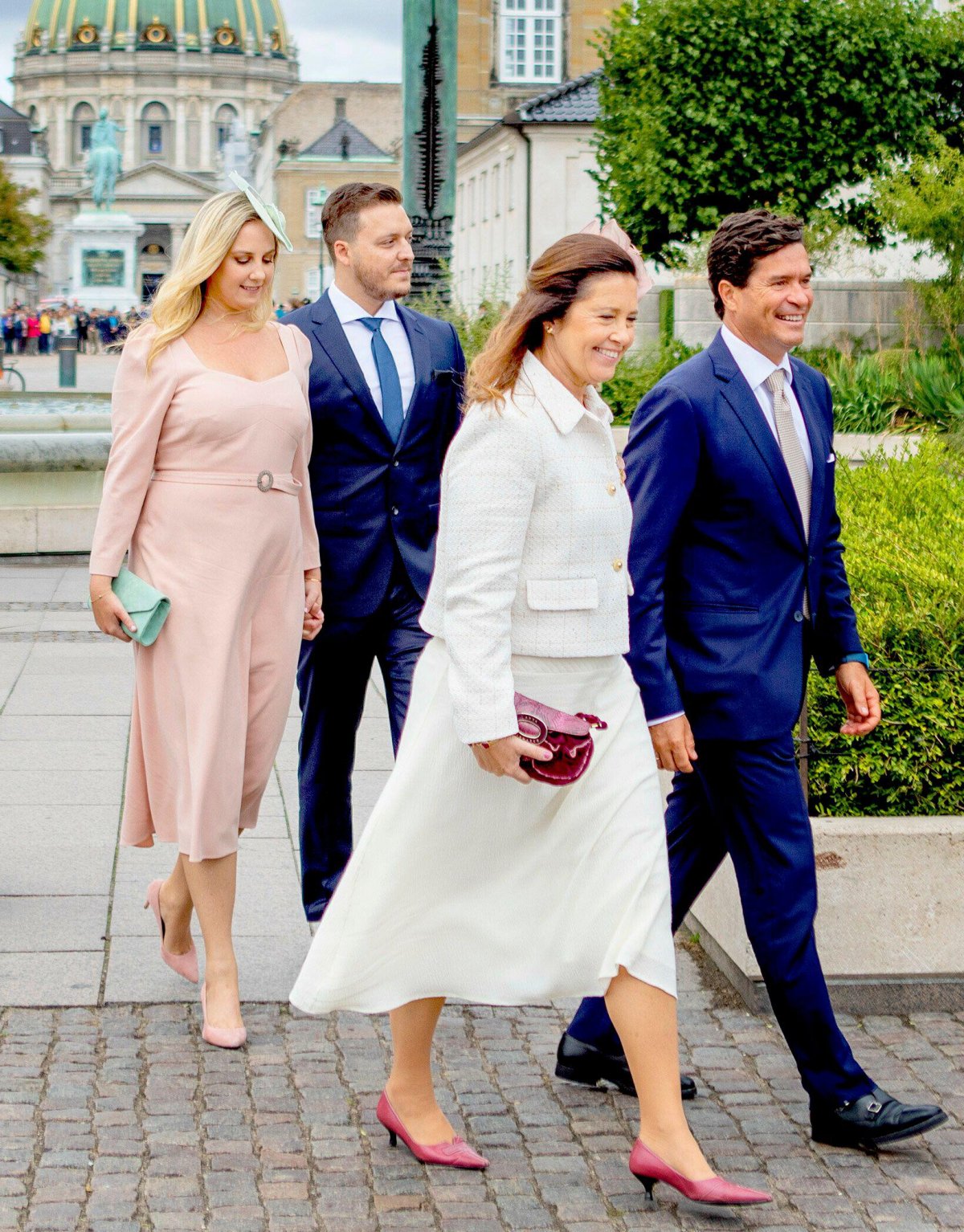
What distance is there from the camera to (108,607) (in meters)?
4.52

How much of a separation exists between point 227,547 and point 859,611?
1.90 m

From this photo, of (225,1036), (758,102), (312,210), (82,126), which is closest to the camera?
(225,1036)

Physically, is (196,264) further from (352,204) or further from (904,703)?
(904,703)

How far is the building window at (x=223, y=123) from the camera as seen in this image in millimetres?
186500

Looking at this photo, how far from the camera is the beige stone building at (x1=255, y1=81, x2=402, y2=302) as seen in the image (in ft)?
334

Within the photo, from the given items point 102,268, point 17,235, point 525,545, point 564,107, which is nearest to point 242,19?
point 102,268

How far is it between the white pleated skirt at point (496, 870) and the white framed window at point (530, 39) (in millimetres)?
62410

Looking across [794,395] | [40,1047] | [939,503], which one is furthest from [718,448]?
[939,503]

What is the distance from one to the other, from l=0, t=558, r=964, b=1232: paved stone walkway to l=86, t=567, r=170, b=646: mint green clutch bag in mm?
968

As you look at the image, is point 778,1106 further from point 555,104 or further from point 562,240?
point 555,104

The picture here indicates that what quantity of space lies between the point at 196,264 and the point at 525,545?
1417 millimetres

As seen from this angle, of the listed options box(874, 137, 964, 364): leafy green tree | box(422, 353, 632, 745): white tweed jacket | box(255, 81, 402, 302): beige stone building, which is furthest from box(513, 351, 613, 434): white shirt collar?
box(255, 81, 402, 302): beige stone building

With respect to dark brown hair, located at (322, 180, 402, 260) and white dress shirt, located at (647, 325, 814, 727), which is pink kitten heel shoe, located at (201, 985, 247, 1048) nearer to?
white dress shirt, located at (647, 325, 814, 727)

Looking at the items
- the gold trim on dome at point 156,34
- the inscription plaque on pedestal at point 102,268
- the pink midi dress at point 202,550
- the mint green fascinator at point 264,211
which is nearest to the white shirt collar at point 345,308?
the mint green fascinator at point 264,211
